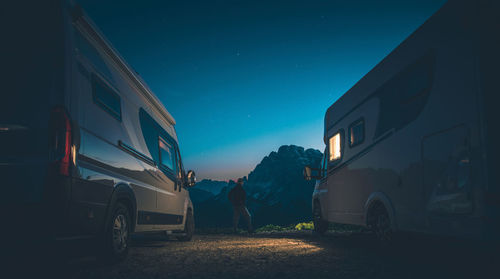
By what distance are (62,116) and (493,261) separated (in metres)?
5.62

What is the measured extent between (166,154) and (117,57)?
284 cm

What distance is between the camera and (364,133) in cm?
749

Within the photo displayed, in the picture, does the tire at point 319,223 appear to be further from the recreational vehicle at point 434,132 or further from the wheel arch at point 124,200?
the wheel arch at point 124,200

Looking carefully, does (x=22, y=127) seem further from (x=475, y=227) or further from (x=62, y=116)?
(x=475, y=227)

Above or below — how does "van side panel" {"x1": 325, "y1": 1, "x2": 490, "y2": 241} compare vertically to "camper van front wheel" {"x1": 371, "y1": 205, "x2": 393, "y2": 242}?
above

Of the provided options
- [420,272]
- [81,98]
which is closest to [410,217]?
[420,272]

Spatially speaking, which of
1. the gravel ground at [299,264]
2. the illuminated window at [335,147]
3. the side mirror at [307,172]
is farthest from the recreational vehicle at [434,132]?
the side mirror at [307,172]

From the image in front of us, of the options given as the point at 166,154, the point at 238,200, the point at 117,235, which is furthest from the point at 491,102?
the point at 238,200

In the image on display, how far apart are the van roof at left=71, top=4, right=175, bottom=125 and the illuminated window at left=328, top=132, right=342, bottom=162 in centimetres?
366

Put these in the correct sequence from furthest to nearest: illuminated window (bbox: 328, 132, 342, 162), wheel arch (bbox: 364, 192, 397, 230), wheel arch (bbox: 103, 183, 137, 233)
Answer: illuminated window (bbox: 328, 132, 342, 162), wheel arch (bbox: 364, 192, 397, 230), wheel arch (bbox: 103, 183, 137, 233)

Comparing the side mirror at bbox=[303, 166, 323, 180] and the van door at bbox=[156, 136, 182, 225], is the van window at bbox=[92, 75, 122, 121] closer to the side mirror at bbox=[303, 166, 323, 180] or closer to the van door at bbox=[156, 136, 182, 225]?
the van door at bbox=[156, 136, 182, 225]

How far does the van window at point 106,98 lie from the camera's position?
187 inches

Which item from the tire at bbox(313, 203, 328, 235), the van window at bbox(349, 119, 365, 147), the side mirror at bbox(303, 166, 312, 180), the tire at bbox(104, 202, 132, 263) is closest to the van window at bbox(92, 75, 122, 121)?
the tire at bbox(104, 202, 132, 263)

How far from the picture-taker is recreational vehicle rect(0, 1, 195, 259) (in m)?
3.69
